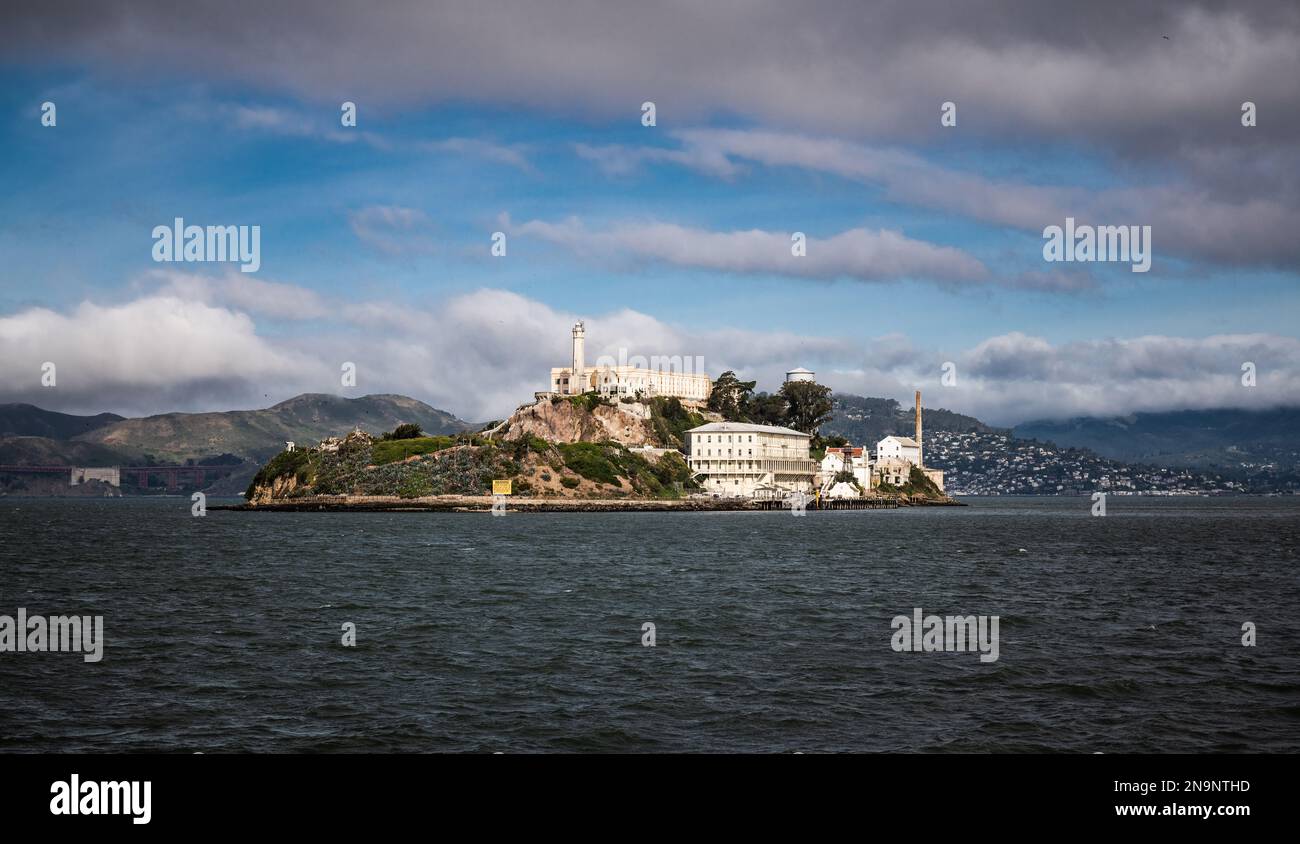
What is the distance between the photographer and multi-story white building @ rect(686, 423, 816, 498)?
7407 inches

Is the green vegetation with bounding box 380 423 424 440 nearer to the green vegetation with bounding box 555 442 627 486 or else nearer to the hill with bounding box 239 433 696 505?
the hill with bounding box 239 433 696 505

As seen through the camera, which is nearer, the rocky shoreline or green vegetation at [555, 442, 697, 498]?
the rocky shoreline

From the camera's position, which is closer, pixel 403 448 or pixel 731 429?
pixel 403 448

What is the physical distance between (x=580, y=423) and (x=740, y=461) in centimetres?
2843

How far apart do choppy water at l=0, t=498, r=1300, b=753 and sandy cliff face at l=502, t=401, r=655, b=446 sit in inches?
4767

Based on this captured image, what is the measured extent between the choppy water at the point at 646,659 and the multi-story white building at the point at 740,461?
120m

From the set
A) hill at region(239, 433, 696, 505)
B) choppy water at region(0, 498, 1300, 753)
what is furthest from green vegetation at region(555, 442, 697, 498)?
choppy water at region(0, 498, 1300, 753)

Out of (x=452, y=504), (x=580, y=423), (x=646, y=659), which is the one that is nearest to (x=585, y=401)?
(x=580, y=423)

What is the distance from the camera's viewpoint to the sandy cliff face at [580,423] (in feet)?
619

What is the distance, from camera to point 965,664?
2900 centimetres

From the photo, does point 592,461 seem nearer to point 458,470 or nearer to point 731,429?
A: point 458,470

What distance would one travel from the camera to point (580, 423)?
19138cm

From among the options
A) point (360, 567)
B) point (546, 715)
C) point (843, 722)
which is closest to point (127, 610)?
point (360, 567)
